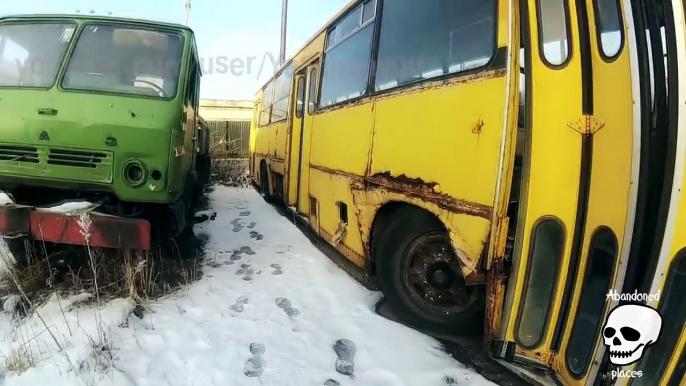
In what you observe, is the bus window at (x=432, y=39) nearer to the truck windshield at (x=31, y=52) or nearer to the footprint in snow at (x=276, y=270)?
the footprint in snow at (x=276, y=270)

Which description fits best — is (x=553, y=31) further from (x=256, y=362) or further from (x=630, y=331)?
(x=256, y=362)

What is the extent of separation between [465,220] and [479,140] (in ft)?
1.54

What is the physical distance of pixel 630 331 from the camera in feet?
6.70

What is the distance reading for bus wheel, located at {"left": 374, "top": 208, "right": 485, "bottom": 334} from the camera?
123 inches

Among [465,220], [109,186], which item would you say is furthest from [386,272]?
[109,186]

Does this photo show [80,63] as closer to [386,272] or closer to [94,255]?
[94,255]

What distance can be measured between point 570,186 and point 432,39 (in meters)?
1.45

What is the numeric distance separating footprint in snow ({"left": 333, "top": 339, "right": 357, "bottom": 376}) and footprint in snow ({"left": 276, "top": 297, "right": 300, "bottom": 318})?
556mm

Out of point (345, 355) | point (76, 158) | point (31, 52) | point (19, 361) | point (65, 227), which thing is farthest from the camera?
point (31, 52)

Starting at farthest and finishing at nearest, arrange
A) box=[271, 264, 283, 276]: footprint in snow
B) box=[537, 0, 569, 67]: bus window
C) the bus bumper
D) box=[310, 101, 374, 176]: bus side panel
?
1. box=[271, 264, 283, 276]: footprint in snow
2. box=[310, 101, 374, 176]: bus side panel
3. the bus bumper
4. box=[537, 0, 569, 67]: bus window

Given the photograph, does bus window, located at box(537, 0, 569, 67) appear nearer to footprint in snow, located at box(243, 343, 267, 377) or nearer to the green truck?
footprint in snow, located at box(243, 343, 267, 377)

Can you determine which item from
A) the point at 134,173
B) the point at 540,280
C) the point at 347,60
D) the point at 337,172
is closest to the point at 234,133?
the point at 347,60

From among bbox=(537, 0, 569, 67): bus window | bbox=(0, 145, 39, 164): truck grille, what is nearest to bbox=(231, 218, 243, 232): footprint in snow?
bbox=(0, 145, 39, 164): truck grille

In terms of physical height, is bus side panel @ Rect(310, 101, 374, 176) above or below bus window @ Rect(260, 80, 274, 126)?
below
